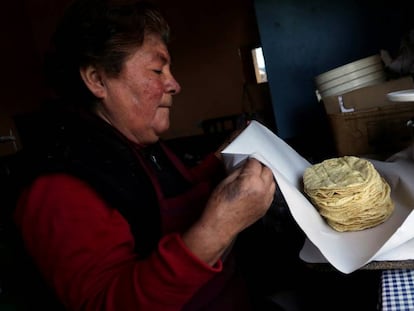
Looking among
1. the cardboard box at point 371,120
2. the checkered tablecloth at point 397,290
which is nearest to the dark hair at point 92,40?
the checkered tablecloth at point 397,290

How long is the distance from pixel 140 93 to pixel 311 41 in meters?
1.75

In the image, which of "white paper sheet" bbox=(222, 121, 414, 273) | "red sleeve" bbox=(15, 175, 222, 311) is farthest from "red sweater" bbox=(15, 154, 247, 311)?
"white paper sheet" bbox=(222, 121, 414, 273)

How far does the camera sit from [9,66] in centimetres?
493

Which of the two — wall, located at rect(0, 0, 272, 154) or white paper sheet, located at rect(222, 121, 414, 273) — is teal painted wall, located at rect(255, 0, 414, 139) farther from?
wall, located at rect(0, 0, 272, 154)

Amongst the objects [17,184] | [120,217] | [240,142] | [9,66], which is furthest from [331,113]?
[9,66]

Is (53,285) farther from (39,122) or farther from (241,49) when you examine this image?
(241,49)

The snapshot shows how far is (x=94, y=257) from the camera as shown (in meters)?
0.79

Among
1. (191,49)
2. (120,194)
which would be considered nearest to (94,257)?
(120,194)

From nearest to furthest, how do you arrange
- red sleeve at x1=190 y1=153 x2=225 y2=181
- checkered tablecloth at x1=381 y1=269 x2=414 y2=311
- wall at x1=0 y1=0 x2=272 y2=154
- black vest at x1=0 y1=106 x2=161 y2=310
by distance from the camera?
1. checkered tablecloth at x1=381 y1=269 x2=414 y2=311
2. black vest at x1=0 y1=106 x2=161 y2=310
3. red sleeve at x1=190 y1=153 x2=225 y2=181
4. wall at x1=0 y1=0 x2=272 y2=154

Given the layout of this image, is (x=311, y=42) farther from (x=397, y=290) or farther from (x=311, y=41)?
(x=397, y=290)

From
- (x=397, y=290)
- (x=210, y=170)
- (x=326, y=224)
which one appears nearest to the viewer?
(x=397, y=290)

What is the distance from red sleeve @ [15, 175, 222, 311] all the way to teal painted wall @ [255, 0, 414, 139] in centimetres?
193

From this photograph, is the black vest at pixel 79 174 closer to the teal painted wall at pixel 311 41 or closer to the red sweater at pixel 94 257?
the red sweater at pixel 94 257

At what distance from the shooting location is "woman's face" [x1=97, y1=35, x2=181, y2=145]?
1.06 metres
